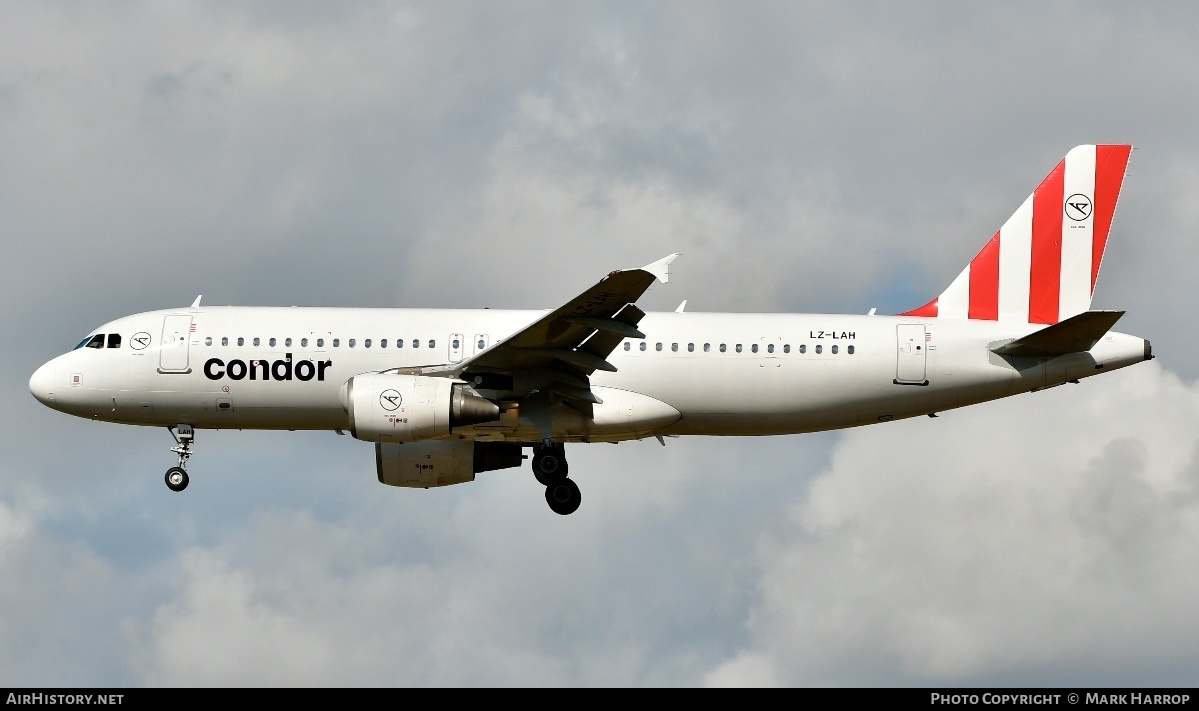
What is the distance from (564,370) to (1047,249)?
540 inches

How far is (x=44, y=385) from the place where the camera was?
43656 millimetres

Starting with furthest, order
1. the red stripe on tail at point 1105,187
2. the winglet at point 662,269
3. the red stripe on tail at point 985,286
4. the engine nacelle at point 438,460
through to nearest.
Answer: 1. the red stripe on tail at point 1105,187
2. the engine nacelle at point 438,460
3. the red stripe on tail at point 985,286
4. the winglet at point 662,269

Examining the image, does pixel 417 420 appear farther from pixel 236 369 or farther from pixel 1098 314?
pixel 1098 314

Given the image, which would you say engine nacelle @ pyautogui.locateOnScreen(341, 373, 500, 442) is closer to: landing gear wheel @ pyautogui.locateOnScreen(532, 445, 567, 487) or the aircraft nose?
landing gear wheel @ pyautogui.locateOnScreen(532, 445, 567, 487)

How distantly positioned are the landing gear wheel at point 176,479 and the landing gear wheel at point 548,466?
8882 mm

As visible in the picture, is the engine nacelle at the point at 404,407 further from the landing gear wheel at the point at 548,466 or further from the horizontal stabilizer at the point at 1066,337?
the horizontal stabilizer at the point at 1066,337

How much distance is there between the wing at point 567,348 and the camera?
38.5 metres

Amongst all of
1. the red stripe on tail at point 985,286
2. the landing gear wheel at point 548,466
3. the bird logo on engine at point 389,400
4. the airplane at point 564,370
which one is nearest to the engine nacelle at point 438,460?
→ the airplane at point 564,370

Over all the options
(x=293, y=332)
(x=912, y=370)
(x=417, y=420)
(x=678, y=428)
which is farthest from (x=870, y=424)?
(x=293, y=332)

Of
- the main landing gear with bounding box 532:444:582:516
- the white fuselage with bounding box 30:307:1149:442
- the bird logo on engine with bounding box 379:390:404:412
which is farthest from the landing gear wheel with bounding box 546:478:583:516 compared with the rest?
the bird logo on engine with bounding box 379:390:404:412

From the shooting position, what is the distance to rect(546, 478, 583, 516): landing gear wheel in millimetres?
42938

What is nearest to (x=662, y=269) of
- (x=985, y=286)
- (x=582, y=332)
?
(x=582, y=332)

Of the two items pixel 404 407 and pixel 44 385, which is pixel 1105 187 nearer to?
pixel 404 407

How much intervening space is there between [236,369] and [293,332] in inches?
64.9
